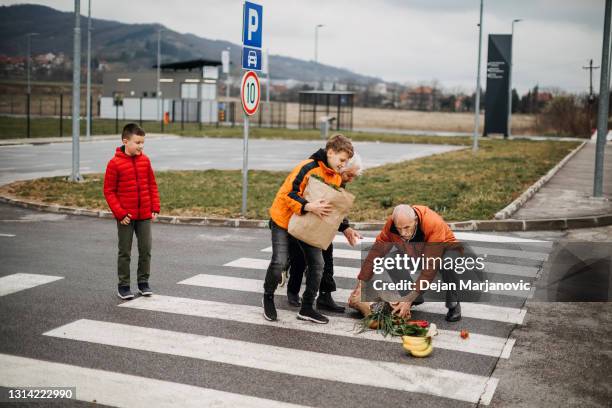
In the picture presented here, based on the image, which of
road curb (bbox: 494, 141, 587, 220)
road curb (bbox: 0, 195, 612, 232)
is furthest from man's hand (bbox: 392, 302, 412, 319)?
road curb (bbox: 494, 141, 587, 220)

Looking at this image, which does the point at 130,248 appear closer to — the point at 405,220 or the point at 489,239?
the point at 405,220

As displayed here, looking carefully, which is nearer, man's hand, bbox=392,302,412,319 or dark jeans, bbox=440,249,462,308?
man's hand, bbox=392,302,412,319

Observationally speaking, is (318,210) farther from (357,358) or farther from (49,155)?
(49,155)

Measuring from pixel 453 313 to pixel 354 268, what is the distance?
250 centimetres

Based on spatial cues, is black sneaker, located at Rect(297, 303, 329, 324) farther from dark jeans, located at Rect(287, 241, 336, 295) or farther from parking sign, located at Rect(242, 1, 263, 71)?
parking sign, located at Rect(242, 1, 263, 71)

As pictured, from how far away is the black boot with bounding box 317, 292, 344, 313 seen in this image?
7.04 m

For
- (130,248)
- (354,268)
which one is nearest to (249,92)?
(354,268)

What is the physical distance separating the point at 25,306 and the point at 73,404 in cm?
266

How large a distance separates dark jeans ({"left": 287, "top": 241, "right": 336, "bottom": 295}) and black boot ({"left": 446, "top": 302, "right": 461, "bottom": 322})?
1.23 meters

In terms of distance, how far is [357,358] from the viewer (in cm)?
565

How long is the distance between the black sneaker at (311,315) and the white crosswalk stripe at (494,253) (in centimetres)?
320

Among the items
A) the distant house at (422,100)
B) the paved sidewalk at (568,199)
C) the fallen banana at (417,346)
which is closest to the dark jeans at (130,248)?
the fallen banana at (417,346)

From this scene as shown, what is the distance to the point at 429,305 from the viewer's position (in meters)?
7.34

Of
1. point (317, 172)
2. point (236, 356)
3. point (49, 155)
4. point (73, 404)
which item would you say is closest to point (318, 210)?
point (317, 172)
